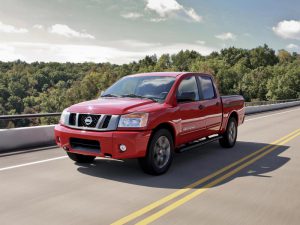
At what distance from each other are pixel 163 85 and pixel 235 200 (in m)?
2.96

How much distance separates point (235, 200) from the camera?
5613mm

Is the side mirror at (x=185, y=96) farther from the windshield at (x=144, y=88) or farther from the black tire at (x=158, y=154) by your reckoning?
the black tire at (x=158, y=154)

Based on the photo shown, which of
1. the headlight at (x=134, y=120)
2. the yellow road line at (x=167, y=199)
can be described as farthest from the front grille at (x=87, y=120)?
the yellow road line at (x=167, y=199)

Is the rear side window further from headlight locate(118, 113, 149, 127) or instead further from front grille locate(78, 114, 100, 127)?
front grille locate(78, 114, 100, 127)

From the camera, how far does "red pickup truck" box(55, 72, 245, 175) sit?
647cm

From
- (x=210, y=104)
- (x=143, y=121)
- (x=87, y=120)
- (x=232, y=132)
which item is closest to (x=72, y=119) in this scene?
(x=87, y=120)

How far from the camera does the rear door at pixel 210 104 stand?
8.70 metres

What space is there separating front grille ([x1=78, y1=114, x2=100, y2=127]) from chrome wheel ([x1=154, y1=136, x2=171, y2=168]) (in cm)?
118

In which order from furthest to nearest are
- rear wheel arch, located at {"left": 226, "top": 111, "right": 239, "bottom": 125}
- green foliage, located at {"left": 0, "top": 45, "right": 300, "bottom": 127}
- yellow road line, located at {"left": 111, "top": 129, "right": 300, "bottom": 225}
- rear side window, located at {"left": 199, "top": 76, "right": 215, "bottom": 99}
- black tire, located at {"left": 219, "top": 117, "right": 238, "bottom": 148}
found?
green foliage, located at {"left": 0, "top": 45, "right": 300, "bottom": 127} → rear wheel arch, located at {"left": 226, "top": 111, "right": 239, "bottom": 125} → black tire, located at {"left": 219, "top": 117, "right": 238, "bottom": 148} → rear side window, located at {"left": 199, "top": 76, "right": 215, "bottom": 99} → yellow road line, located at {"left": 111, "top": 129, "right": 300, "bottom": 225}

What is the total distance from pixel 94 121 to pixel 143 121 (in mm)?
862

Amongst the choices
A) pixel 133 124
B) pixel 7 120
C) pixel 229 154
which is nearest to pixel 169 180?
pixel 133 124

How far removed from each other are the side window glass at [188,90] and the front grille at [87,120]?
1.81m

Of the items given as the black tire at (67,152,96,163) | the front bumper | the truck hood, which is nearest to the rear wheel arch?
the truck hood

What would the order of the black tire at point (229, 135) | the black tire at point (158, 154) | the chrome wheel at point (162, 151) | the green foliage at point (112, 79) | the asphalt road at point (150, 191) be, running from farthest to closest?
1. the green foliage at point (112, 79)
2. the black tire at point (229, 135)
3. the chrome wheel at point (162, 151)
4. the black tire at point (158, 154)
5. the asphalt road at point (150, 191)
